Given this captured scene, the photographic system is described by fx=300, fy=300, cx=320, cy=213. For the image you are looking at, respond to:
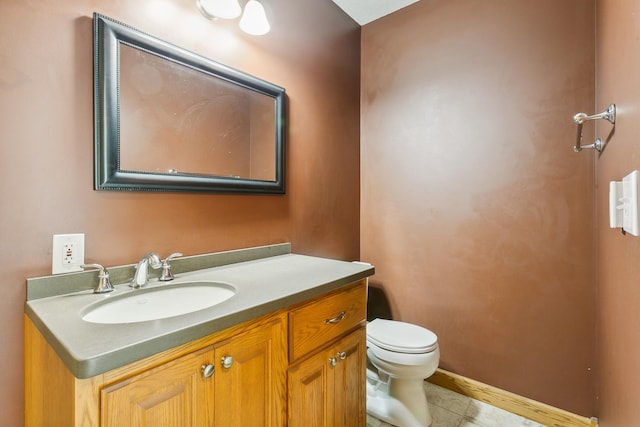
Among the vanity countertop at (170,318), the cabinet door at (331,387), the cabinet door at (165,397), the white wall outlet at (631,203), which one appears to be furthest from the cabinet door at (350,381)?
the white wall outlet at (631,203)

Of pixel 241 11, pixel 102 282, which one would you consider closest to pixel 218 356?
pixel 102 282

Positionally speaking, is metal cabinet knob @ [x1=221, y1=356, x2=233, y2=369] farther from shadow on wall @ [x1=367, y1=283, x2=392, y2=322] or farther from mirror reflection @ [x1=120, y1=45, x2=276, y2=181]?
shadow on wall @ [x1=367, y1=283, x2=392, y2=322]

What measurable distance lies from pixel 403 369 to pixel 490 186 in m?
1.14

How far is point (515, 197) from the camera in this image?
1681mm

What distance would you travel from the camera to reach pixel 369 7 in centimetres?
208

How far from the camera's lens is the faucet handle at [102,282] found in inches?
37.5

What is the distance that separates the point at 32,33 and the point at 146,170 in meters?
0.49

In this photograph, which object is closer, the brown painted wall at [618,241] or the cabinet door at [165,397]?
the cabinet door at [165,397]

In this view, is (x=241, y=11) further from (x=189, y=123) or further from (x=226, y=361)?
(x=226, y=361)

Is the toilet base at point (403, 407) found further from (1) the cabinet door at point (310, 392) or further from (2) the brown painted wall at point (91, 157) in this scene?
(2) the brown painted wall at point (91, 157)

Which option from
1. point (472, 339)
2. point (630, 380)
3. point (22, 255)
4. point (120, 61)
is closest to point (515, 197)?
point (472, 339)

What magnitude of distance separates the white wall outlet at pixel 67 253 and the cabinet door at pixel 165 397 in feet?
1.83

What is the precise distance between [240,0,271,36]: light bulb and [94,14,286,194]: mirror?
21 cm

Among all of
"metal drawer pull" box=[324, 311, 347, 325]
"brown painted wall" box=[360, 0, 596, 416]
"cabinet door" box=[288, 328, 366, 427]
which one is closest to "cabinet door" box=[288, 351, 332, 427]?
"cabinet door" box=[288, 328, 366, 427]
